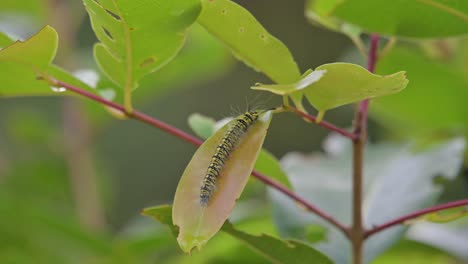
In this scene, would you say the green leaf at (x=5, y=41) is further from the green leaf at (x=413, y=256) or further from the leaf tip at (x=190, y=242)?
the green leaf at (x=413, y=256)

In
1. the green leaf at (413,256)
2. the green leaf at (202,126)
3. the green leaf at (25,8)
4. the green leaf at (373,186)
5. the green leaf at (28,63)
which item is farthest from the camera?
the green leaf at (25,8)

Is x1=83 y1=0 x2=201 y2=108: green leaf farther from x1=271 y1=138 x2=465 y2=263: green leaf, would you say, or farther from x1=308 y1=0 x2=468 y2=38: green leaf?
x1=271 y1=138 x2=465 y2=263: green leaf

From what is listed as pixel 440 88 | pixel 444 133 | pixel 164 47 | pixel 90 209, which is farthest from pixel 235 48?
pixel 90 209

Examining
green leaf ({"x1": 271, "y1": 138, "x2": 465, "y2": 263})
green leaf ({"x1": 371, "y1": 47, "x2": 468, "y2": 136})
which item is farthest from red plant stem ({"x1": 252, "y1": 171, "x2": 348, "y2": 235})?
green leaf ({"x1": 371, "y1": 47, "x2": 468, "y2": 136})

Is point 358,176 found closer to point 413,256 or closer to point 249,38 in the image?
point 249,38

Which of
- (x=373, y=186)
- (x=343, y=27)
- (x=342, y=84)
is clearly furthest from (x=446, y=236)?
(x=342, y=84)

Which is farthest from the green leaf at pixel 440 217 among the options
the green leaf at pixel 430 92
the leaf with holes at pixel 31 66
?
the green leaf at pixel 430 92

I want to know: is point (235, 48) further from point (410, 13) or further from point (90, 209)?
point (90, 209)
